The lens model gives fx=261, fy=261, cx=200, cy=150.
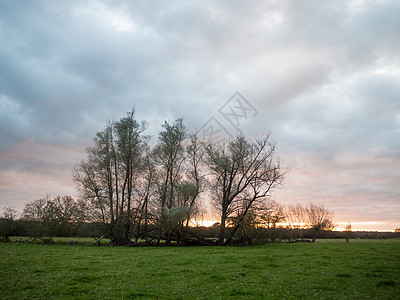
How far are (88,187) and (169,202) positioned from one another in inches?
479

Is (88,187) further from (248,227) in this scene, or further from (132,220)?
(248,227)

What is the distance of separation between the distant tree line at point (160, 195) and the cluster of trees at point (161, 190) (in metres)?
0.13

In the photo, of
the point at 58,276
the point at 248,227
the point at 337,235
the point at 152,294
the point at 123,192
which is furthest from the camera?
the point at 337,235

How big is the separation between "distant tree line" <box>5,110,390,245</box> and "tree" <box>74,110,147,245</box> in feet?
0.44

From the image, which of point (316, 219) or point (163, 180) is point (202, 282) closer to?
point (163, 180)

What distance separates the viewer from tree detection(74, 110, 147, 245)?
38.3 meters

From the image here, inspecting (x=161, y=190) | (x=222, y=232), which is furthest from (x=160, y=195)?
(x=222, y=232)

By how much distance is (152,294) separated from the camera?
985cm

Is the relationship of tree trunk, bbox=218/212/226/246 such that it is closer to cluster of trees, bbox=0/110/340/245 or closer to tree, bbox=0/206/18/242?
cluster of trees, bbox=0/110/340/245

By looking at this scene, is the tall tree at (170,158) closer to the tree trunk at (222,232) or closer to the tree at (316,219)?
the tree trunk at (222,232)

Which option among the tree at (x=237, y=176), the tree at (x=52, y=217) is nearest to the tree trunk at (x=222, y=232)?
the tree at (x=237, y=176)

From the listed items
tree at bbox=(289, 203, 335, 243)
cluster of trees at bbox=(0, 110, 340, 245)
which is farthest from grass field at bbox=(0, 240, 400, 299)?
tree at bbox=(289, 203, 335, 243)

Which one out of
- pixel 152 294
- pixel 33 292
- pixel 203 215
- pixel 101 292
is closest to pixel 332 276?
pixel 152 294

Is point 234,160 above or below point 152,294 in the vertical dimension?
above
